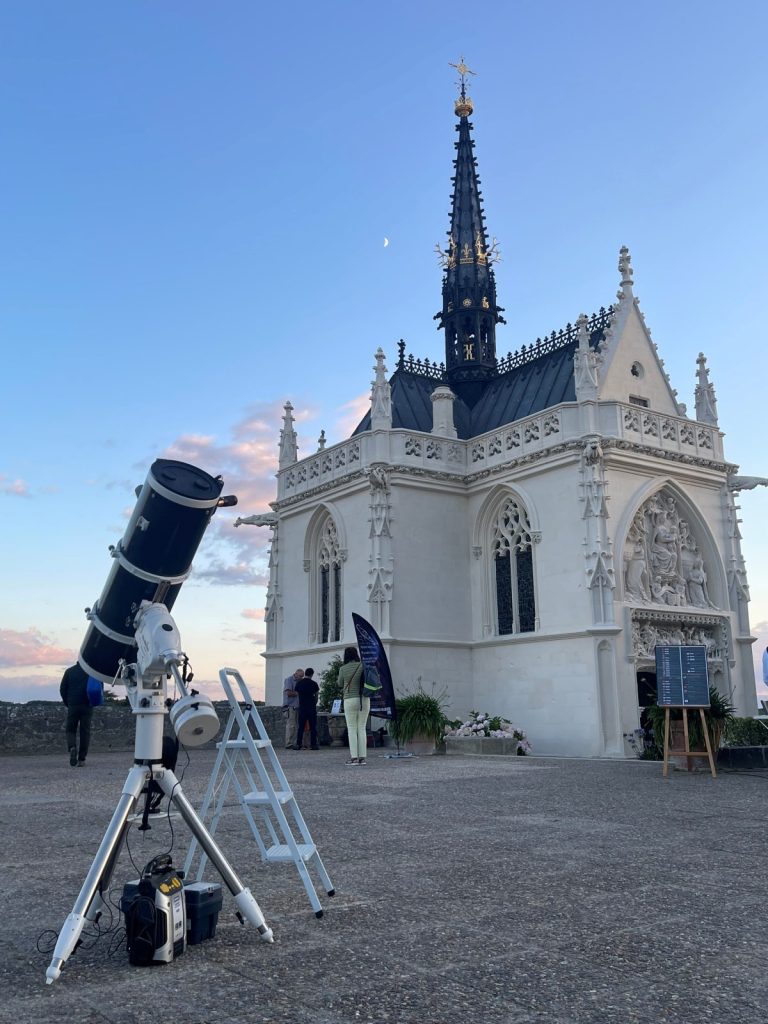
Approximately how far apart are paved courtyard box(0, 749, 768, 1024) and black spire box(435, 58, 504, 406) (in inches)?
943

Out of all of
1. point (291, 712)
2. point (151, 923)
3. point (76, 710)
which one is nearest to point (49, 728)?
point (76, 710)

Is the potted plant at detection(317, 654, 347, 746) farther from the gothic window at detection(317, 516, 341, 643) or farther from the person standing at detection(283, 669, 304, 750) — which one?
the gothic window at detection(317, 516, 341, 643)

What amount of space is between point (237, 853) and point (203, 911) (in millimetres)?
2413

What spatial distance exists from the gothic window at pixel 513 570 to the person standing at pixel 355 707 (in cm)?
894

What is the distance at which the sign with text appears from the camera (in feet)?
43.1

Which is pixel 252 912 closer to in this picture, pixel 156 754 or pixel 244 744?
pixel 156 754

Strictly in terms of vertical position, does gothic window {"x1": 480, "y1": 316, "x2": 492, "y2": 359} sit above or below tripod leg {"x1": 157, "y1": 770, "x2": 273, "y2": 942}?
above

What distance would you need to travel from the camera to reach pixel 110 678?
5.25m

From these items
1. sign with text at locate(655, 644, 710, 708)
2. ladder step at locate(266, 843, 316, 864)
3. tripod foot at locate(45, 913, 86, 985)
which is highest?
sign with text at locate(655, 644, 710, 708)

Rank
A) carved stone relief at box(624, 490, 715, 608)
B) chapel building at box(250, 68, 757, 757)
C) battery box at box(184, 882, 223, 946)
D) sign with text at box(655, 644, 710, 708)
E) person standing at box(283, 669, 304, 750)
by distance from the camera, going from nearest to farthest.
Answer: battery box at box(184, 882, 223, 946) → sign with text at box(655, 644, 710, 708) → person standing at box(283, 669, 304, 750) → chapel building at box(250, 68, 757, 757) → carved stone relief at box(624, 490, 715, 608)

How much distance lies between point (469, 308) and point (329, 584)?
11.7 metres

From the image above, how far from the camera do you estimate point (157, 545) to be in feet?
16.1

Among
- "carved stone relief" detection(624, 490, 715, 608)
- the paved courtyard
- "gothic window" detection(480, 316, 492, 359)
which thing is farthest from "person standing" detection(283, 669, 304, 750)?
"gothic window" detection(480, 316, 492, 359)

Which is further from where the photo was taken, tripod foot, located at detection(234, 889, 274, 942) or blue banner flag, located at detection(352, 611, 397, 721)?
blue banner flag, located at detection(352, 611, 397, 721)
